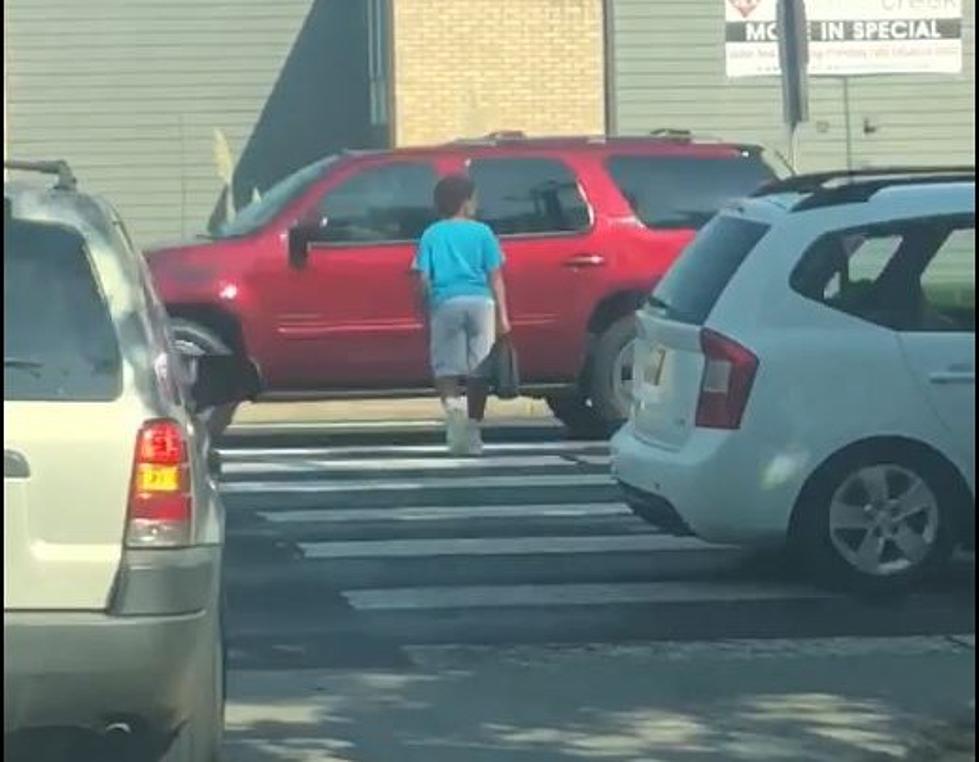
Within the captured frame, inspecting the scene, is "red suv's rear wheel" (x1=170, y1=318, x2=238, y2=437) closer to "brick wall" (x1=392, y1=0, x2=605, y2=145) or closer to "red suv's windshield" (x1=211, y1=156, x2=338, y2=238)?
"red suv's windshield" (x1=211, y1=156, x2=338, y2=238)

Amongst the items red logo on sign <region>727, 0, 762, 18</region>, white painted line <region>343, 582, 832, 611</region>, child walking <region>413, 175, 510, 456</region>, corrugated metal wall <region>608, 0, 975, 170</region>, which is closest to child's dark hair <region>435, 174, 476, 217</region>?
child walking <region>413, 175, 510, 456</region>

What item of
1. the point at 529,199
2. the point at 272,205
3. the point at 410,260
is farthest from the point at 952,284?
the point at 272,205

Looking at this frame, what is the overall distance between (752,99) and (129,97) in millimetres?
8284

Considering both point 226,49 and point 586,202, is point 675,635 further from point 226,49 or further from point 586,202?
point 226,49

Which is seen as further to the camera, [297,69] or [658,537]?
[297,69]

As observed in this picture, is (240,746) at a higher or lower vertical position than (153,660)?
lower

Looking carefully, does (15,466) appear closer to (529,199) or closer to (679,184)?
(529,199)

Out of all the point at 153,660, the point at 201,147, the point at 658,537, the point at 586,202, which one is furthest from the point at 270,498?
the point at 201,147

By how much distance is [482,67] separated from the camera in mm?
28750

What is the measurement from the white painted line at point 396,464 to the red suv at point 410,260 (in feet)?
2.90

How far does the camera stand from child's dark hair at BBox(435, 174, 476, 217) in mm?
15102

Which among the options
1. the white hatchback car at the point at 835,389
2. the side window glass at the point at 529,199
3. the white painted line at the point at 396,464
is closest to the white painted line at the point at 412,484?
the white painted line at the point at 396,464

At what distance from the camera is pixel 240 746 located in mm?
7895

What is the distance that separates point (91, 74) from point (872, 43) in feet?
33.2
